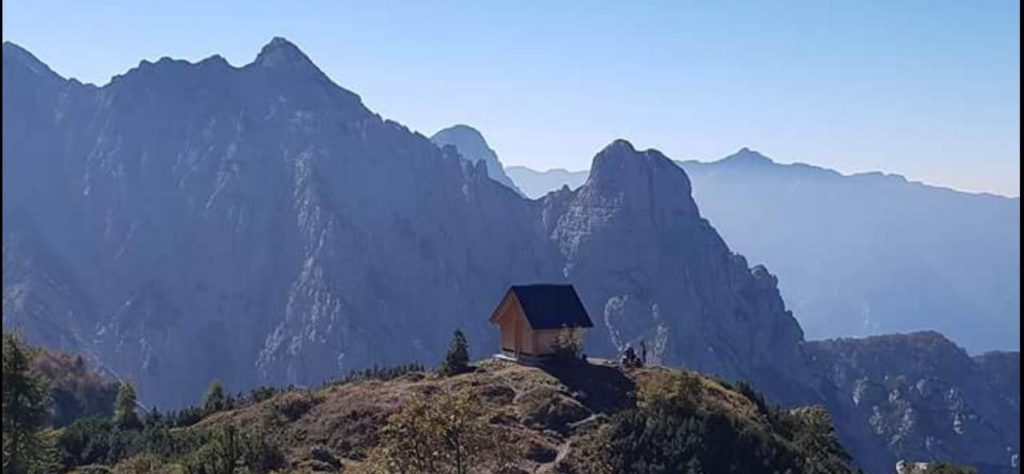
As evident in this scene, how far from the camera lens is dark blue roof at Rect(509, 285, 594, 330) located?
52.6 meters

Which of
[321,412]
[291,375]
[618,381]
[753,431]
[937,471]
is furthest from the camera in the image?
[291,375]

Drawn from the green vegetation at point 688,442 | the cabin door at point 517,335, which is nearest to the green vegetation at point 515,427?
the green vegetation at point 688,442

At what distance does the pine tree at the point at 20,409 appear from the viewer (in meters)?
23.7

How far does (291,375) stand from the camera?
194m

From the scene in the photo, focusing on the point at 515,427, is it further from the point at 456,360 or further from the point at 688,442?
the point at 456,360

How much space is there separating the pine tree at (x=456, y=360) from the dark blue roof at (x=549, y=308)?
12.0 ft

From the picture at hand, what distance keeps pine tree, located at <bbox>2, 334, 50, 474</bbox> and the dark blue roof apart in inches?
1173

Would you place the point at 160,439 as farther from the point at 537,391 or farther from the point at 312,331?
the point at 312,331

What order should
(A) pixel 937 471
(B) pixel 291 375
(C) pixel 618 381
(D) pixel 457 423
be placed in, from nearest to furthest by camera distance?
1. (D) pixel 457 423
2. (A) pixel 937 471
3. (C) pixel 618 381
4. (B) pixel 291 375

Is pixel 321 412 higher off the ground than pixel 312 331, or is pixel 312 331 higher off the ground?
pixel 312 331

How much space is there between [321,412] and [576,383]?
11.4 metres

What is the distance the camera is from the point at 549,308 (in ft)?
175

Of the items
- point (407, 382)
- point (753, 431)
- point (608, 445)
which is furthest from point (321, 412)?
point (753, 431)

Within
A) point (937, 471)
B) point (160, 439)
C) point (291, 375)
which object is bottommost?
point (937, 471)
